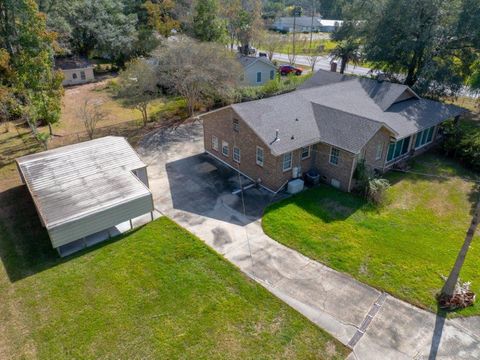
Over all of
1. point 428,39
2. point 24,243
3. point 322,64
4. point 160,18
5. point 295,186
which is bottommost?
point 24,243

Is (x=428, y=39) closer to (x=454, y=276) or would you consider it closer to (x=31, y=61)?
(x=454, y=276)

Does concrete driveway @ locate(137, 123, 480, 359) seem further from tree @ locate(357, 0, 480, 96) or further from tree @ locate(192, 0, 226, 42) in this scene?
tree @ locate(192, 0, 226, 42)

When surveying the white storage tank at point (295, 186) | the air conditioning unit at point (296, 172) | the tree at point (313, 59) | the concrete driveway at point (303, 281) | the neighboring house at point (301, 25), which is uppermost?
the neighboring house at point (301, 25)

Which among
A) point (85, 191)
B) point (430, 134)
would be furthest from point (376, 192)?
point (85, 191)

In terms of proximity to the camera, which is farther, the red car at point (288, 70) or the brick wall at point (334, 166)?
the red car at point (288, 70)

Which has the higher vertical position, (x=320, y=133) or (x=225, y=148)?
(x=320, y=133)

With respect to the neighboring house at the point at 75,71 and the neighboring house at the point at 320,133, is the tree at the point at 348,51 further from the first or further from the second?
the neighboring house at the point at 75,71

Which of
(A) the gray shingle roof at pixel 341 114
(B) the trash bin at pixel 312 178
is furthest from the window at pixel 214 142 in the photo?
(B) the trash bin at pixel 312 178
